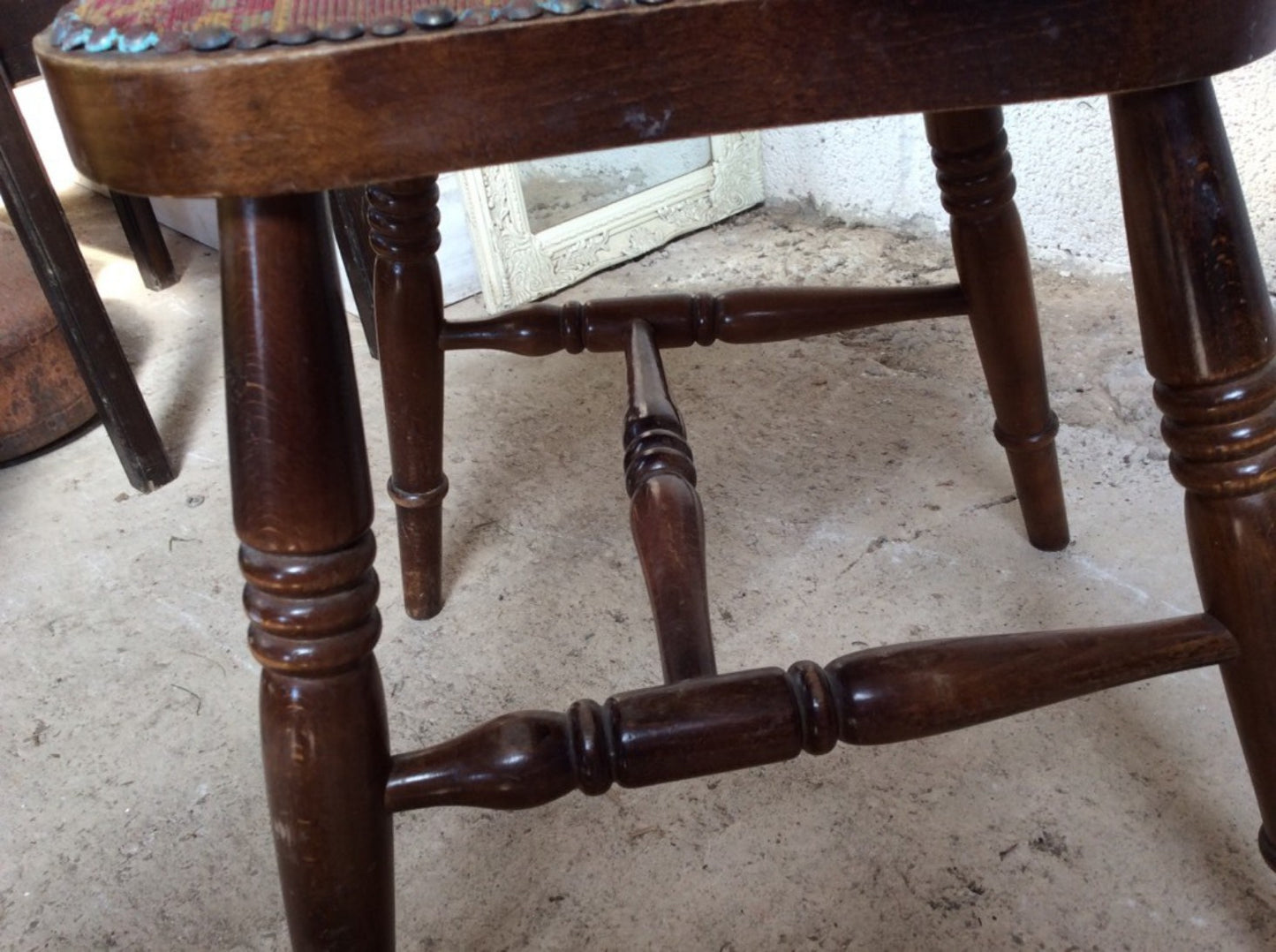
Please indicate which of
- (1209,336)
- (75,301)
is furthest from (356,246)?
(1209,336)

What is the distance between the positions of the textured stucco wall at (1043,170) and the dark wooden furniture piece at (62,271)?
1.01m

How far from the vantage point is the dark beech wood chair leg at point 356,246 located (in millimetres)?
1511

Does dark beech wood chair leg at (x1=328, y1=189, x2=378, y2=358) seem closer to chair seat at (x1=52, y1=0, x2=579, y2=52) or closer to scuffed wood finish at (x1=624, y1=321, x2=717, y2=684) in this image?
scuffed wood finish at (x1=624, y1=321, x2=717, y2=684)

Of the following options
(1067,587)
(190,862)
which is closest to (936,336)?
(1067,587)

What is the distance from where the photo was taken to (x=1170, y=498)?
114 cm

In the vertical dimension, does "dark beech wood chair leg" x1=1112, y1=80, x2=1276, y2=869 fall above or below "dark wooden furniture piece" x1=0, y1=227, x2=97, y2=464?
above

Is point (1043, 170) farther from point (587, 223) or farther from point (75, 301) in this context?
point (75, 301)

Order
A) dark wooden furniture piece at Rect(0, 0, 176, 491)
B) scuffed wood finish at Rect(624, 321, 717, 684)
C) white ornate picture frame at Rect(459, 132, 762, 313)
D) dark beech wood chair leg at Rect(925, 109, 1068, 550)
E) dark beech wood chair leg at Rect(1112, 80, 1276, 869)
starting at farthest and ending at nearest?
white ornate picture frame at Rect(459, 132, 762, 313) < dark wooden furniture piece at Rect(0, 0, 176, 491) < dark beech wood chair leg at Rect(925, 109, 1068, 550) < scuffed wood finish at Rect(624, 321, 717, 684) < dark beech wood chair leg at Rect(1112, 80, 1276, 869)

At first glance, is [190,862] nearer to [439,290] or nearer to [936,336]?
[439,290]

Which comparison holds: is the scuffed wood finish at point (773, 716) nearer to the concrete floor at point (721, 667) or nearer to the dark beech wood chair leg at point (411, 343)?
the concrete floor at point (721, 667)

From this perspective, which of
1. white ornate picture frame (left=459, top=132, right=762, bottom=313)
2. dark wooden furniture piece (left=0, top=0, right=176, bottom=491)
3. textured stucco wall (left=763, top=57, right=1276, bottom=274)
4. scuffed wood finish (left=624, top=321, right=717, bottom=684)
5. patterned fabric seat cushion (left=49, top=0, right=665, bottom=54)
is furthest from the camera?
white ornate picture frame (left=459, top=132, right=762, bottom=313)

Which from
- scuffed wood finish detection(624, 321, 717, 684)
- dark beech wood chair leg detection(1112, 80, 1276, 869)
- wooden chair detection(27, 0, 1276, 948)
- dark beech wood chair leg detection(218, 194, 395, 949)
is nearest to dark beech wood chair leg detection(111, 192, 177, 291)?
scuffed wood finish detection(624, 321, 717, 684)

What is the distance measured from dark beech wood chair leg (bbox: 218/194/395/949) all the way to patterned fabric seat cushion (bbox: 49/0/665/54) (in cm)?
7

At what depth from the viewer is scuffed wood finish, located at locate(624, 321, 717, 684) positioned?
2.41 ft
